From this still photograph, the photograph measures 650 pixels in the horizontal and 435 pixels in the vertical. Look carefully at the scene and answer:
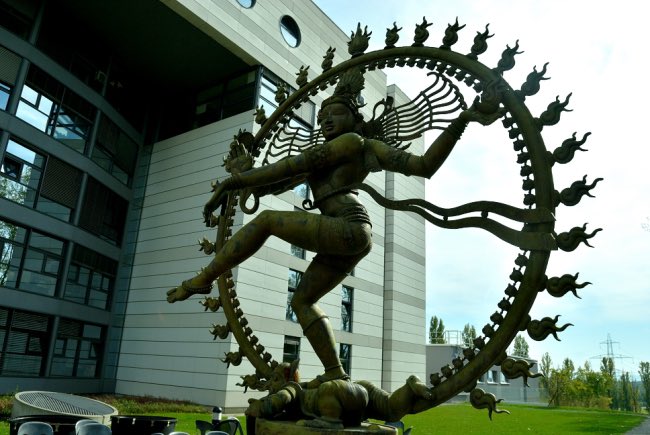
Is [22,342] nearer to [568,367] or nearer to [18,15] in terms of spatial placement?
[18,15]

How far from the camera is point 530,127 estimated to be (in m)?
2.95

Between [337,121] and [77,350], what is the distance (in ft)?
66.0

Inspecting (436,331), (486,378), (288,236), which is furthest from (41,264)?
(436,331)

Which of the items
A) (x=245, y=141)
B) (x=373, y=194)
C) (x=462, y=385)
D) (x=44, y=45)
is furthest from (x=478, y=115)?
(x=44, y=45)

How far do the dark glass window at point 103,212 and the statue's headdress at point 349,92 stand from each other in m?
19.4

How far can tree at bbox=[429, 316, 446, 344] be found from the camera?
5400 cm

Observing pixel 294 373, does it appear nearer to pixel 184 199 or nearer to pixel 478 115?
pixel 478 115

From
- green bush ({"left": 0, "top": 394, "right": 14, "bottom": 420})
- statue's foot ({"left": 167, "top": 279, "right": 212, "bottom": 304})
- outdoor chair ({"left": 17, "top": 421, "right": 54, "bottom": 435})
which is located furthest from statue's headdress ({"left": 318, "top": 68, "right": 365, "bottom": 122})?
green bush ({"left": 0, "top": 394, "right": 14, "bottom": 420})

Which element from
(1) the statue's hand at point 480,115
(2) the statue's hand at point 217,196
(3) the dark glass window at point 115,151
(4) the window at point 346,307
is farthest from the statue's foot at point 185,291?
(4) the window at point 346,307

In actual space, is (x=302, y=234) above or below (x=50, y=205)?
below

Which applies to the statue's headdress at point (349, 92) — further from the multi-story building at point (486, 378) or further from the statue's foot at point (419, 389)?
the multi-story building at point (486, 378)

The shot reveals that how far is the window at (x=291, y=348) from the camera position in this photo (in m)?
→ 19.7

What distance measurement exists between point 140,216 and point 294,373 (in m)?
21.7

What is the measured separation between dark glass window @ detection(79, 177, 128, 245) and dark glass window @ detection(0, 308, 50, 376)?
4.31 m
